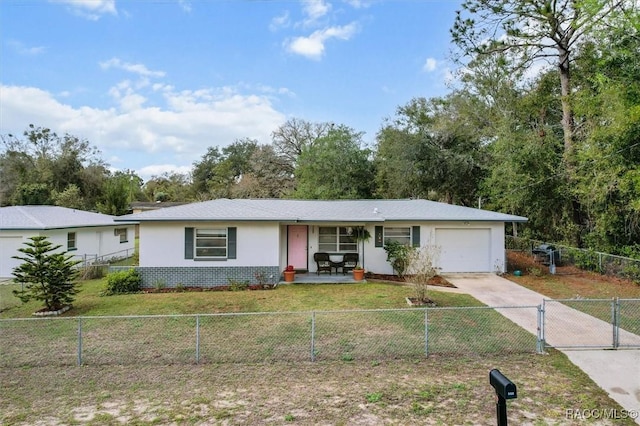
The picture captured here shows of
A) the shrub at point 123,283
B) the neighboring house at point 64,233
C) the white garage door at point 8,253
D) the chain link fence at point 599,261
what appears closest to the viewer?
the shrub at point 123,283

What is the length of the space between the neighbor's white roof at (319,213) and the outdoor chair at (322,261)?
1.69 meters

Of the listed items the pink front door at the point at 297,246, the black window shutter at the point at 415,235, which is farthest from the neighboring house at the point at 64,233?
the black window shutter at the point at 415,235

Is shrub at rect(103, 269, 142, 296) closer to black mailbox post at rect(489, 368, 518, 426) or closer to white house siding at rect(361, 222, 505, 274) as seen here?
white house siding at rect(361, 222, 505, 274)

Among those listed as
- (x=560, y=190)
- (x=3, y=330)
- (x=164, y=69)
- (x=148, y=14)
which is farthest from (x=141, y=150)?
(x=560, y=190)

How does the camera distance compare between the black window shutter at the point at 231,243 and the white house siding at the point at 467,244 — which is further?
the white house siding at the point at 467,244

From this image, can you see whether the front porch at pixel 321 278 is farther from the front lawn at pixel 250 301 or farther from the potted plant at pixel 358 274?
the front lawn at pixel 250 301

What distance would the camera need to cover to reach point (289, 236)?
1488 cm

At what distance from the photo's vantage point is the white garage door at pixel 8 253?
15.3 metres

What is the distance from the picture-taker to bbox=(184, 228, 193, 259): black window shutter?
12891mm

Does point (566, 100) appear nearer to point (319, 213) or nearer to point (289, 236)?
point (319, 213)

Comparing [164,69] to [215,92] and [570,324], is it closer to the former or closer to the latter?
[215,92]

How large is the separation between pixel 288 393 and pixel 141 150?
34.8 m

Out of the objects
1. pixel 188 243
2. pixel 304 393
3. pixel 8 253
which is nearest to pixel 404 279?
pixel 188 243

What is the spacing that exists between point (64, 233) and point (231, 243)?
31.7ft
